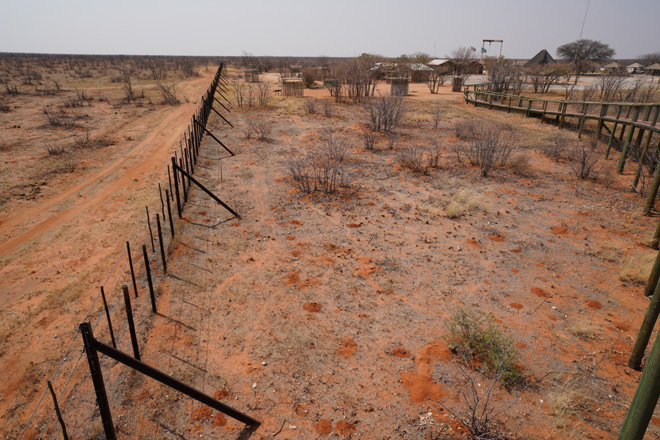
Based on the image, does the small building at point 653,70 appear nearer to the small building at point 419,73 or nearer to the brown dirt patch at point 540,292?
the small building at point 419,73

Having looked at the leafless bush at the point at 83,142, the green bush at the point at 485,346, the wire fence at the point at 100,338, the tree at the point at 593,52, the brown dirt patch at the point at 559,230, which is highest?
the tree at the point at 593,52

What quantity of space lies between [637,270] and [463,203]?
3884 millimetres

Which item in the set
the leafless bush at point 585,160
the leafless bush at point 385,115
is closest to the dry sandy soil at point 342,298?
the leafless bush at point 585,160

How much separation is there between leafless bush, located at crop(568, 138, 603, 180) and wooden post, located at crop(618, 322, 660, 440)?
10611 millimetres

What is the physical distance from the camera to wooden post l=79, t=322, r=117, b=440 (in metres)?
2.74

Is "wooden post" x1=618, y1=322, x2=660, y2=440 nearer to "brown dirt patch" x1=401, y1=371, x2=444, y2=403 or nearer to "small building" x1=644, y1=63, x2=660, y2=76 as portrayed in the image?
"brown dirt patch" x1=401, y1=371, x2=444, y2=403

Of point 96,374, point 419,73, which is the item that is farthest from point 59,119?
point 419,73

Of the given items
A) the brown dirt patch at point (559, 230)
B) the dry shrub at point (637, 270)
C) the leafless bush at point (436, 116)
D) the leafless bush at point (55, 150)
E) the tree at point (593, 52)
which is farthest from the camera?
the tree at point (593, 52)

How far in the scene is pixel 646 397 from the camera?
90.7 inches

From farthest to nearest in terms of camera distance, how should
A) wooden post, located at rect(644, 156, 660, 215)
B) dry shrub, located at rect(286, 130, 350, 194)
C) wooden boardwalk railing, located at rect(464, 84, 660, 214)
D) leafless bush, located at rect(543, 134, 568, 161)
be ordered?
leafless bush, located at rect(543, 134, 568, 161), wooden boardwalk railing, located at rect(464, 84, 660, 214), dry shrub, located at rect(286, 130, 350, 194), wooden post, located at rect(644, 156, 660, 215)

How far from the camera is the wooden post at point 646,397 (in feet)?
7.45

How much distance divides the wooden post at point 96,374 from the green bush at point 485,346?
373cm

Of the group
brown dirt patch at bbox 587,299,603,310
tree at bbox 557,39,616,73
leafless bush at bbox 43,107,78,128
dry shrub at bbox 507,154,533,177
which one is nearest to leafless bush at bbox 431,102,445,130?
dry shrub at bbox 507,154,533,177

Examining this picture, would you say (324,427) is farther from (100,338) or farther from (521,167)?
(521,167)
